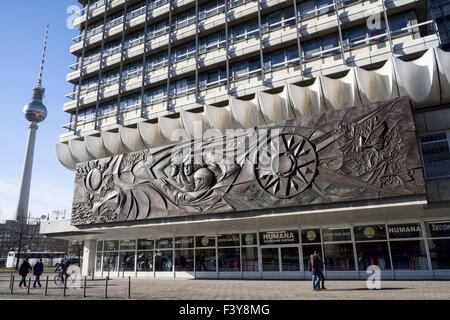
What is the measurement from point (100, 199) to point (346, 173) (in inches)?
753

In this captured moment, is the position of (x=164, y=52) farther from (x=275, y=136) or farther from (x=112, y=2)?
(x=275, y=136)

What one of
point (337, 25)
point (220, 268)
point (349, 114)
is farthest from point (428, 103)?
point (220, 268)

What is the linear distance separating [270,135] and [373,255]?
31.5ft

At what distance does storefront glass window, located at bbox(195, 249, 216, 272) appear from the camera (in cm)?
2347

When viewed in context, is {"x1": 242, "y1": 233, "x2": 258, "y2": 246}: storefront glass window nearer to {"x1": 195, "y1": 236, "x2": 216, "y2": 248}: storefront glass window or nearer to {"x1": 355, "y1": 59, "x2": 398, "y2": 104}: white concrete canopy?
{"x1": 195, "y1": 236, "x2": 216, "y2": 248}: storefront glass window

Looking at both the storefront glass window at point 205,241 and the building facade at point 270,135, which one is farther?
the storefront glass window at point 205,241

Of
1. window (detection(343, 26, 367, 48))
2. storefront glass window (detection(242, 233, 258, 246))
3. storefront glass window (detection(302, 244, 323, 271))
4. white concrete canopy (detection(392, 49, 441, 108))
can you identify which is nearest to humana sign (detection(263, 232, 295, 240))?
storefront glass window (detection(242, 233, 258, 246))

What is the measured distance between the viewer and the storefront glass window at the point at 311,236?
808 inches

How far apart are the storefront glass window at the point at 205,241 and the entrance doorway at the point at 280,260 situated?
408cm

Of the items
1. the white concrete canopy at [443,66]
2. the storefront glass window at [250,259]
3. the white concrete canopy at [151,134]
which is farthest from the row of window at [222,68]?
the storefront glass window at [250,259]

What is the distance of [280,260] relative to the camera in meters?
21.3

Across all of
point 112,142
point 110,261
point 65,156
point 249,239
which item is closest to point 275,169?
point 249,239

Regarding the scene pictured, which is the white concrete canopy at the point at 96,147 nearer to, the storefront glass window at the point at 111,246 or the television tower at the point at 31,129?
the storefront glass window at the point at 111,246

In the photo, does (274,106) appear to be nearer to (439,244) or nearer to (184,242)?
(439,244)
